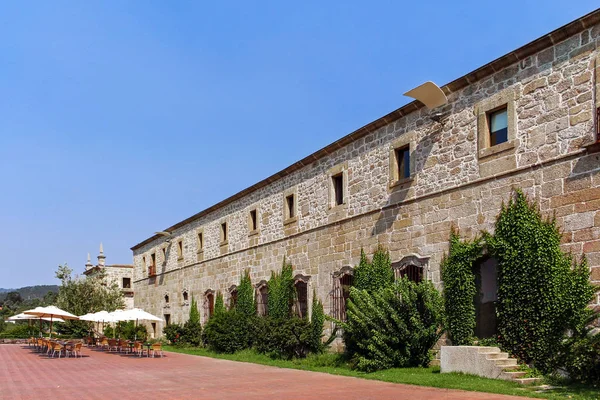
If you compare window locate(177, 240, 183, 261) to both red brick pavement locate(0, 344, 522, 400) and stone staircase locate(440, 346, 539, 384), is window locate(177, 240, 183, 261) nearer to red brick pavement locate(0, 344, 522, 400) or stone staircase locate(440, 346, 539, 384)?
red brick pavement locate(0, 344, 522, 400)

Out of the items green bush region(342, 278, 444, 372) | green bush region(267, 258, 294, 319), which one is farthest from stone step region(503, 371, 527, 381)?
green bush region(267, 258, 294, 319)

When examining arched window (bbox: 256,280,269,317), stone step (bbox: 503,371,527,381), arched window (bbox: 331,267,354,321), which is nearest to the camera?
stone step (bbox: 503,371,527,381)

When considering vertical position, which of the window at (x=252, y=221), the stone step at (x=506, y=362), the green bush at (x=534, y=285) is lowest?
the stone step at (x=506, y=362)

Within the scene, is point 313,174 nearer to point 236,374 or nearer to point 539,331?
point 236,374

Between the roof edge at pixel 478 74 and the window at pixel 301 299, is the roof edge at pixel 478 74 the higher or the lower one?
the higher one

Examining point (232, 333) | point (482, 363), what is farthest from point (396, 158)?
point (232, 333)

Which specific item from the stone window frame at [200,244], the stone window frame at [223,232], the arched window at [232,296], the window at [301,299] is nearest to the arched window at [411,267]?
the window at [301,299]

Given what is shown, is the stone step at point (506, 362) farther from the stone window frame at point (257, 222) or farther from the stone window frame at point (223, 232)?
the stone window frame at point (223, 232)

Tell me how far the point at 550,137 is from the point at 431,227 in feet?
13.3

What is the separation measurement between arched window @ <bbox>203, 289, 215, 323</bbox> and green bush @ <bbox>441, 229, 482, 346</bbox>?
55.8ft

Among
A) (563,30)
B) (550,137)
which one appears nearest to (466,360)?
(550,137)

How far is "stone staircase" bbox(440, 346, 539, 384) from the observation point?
40.2 ft

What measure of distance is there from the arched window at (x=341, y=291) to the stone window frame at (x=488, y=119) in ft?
20.8

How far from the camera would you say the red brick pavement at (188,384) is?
11.5 m
